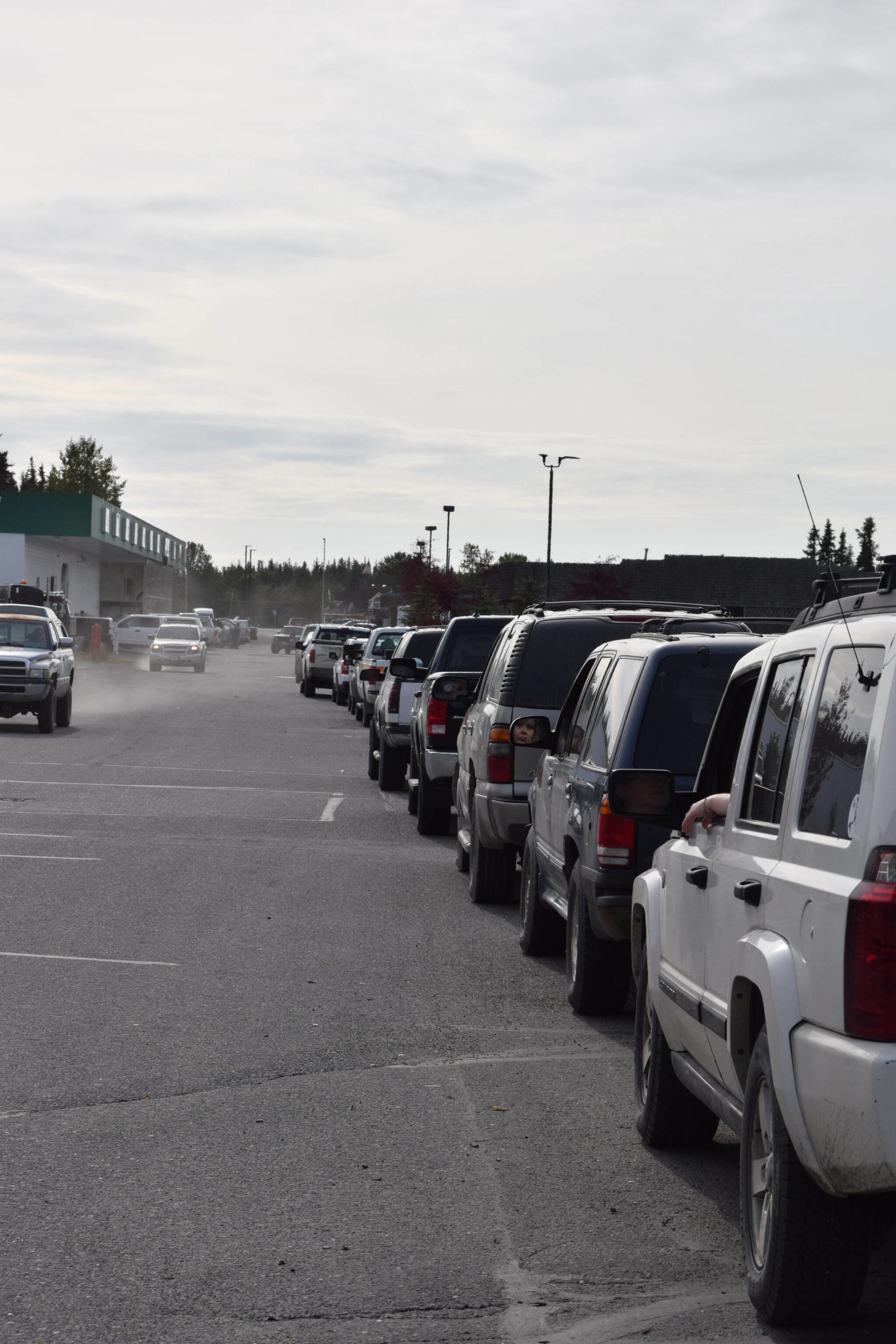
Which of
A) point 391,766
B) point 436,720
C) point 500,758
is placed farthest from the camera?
point 391,766

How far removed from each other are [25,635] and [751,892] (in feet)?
86.4

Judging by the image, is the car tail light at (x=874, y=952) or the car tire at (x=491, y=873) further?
the car tire at (x=491, y=873)

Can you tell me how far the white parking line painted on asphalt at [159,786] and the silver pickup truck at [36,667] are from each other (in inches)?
321

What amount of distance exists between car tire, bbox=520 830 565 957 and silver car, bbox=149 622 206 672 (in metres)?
48.0

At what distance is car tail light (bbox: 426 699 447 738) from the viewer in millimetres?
15312

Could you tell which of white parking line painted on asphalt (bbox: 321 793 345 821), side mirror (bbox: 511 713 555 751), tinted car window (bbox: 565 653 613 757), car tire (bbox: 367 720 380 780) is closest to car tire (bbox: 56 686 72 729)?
car tire (bbox: 367 720 380 780)

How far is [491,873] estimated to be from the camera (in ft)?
38.4

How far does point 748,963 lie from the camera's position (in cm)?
442

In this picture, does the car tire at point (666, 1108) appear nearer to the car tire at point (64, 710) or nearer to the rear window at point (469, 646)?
the rear window at point (469, 646)

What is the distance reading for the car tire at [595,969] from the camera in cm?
812

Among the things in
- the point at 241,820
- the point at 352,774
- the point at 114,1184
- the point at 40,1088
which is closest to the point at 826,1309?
the point at 114,1184

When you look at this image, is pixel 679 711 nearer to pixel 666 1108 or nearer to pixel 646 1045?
pixel 646 1045

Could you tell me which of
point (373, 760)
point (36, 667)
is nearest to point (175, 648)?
point (36, 667)

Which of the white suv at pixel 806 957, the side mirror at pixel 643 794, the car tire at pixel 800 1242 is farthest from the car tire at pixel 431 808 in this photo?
the car tire at pixel 800 1242
